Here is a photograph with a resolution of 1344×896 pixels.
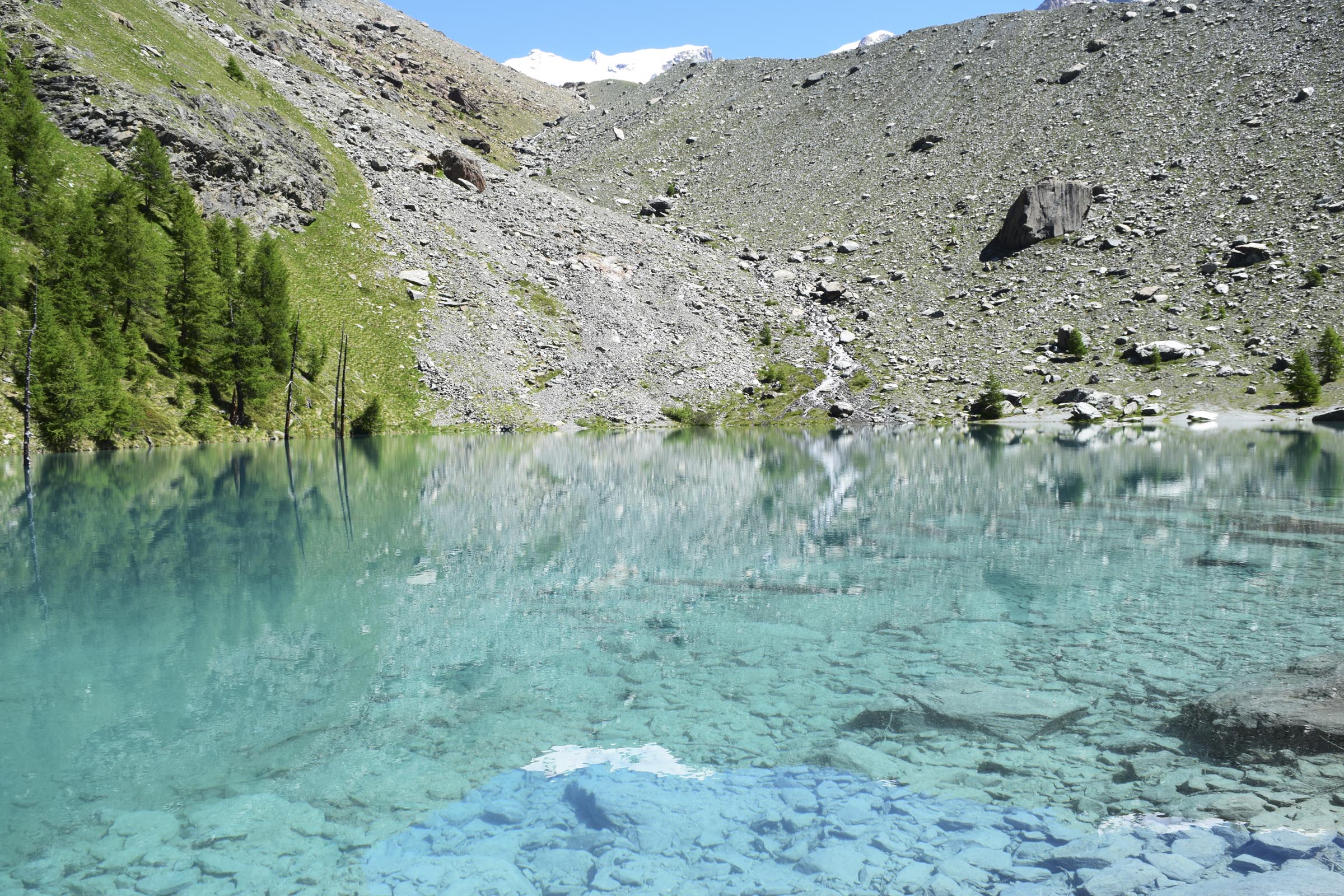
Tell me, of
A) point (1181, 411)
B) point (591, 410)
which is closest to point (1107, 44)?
point (1181, 411)

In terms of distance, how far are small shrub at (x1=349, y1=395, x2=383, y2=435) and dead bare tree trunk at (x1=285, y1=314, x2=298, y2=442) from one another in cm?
556

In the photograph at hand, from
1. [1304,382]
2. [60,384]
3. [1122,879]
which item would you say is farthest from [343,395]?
[1304,382]

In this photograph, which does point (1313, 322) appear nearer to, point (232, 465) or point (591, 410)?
point (591, 410)

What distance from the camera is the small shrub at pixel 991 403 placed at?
8038 cm

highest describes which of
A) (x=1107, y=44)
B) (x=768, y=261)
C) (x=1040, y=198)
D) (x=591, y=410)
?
(x=1107, y=44)

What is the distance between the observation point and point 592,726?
9.11 m

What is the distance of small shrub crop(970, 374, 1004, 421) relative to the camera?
80375 mm

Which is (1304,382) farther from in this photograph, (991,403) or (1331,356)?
(991,403)

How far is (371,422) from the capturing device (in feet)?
227

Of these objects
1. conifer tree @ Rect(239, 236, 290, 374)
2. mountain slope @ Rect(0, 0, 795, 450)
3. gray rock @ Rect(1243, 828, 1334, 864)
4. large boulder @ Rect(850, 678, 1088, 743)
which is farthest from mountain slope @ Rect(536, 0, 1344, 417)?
gray rock @ Rect(1243, 828, 1334, 864)

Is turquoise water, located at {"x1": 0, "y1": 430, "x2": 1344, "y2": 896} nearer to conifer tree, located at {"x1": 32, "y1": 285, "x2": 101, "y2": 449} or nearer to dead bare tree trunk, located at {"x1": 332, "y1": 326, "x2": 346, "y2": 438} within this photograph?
conifer tree, located at {"x1": 32, "y1": 285, "x2": 101, "y2": 449}

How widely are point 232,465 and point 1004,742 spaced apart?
43524mm

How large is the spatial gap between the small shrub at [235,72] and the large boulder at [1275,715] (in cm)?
Answer: 11226

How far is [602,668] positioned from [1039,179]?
117m
